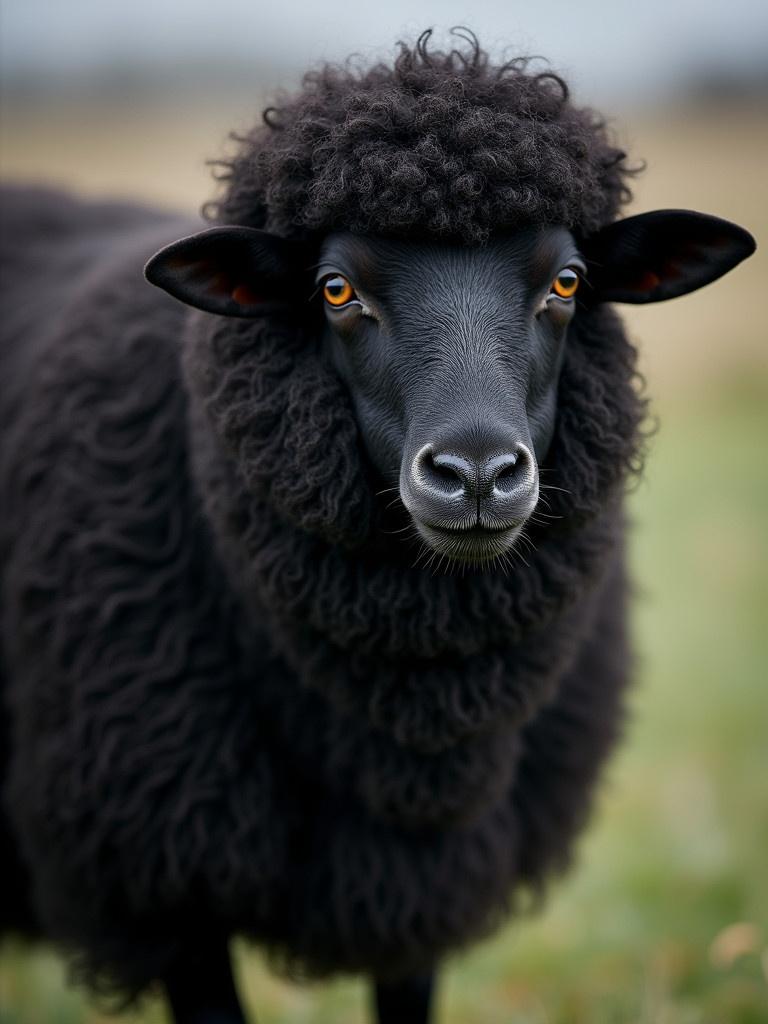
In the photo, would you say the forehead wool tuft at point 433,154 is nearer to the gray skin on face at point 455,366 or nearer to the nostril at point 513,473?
the gray skin on face at point 455,366

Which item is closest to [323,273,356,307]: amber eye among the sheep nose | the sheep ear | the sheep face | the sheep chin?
the sheep face

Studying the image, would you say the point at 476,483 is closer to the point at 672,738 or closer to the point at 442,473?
the point at 442,473

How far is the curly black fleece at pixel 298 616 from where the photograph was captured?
284cm

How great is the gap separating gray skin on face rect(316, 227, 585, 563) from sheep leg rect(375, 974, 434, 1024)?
1825 mm

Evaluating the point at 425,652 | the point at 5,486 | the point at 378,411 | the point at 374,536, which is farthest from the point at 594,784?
the point at 5,486

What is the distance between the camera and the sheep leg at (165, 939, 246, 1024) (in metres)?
3.39

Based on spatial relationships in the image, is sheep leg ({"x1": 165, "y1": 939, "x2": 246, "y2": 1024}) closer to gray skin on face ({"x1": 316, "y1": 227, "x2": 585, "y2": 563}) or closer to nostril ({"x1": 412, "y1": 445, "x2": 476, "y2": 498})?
gray skin on face ({"x1": 316, "y1": 227, "x2": 585, "y2": 563})

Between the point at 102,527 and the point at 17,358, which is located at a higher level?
the point at 17,358

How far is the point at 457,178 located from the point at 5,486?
1.93 m

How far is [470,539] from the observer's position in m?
2.64

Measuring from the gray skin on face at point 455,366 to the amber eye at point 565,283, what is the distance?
2 cm

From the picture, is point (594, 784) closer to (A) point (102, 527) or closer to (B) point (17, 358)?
(A) point (102, 527)

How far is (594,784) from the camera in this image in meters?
3.82

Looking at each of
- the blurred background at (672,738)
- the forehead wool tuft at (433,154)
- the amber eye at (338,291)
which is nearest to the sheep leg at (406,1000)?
the blurred background at (672,738)
